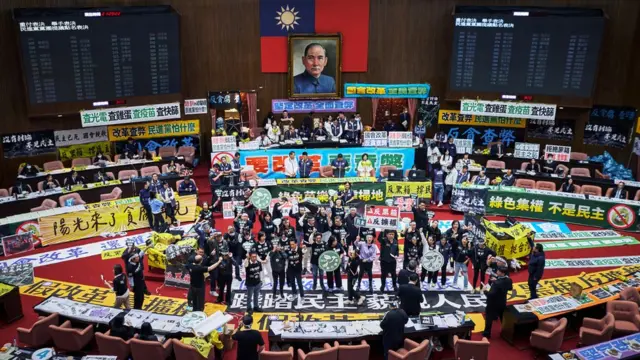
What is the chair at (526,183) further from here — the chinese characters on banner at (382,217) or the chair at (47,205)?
the chair at (47,205)

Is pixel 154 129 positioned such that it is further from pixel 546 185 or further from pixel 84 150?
pixel 546 185

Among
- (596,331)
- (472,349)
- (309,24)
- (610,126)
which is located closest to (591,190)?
(610,126)

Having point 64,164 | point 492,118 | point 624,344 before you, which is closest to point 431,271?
point 624,344

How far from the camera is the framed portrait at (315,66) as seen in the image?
76.3ft

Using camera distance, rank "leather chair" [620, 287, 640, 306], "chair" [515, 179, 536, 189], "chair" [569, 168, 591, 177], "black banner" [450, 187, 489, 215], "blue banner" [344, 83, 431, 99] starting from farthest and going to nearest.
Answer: "blue banner" [344, 83, 431, 99] → "chair" [569, 168, 591, 177] → "chair" [515, 179, 536, 189] → "black banner" [450, 187, 489, 215] → "leather chair" [620, 287, 640, 306]

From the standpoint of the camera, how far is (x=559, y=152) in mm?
21734

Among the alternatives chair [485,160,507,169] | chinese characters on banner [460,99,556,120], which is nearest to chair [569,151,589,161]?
chinese characters on banner [460,99,556,120]

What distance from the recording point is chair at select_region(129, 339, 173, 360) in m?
11.1

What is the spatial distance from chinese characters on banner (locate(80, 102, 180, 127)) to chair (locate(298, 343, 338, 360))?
1311cm

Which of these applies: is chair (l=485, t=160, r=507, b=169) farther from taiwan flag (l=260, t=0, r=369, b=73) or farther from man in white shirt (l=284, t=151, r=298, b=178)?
man in white shirt (l=284, t=151, r=298, b=178)

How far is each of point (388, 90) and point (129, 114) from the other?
9940 mm

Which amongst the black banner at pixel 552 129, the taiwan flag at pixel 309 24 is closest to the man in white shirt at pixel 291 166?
the taiwan flag at pixel 309 24

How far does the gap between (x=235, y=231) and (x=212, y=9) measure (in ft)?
37.0

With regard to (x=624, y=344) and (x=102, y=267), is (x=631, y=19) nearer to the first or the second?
(x=624, y=344)
